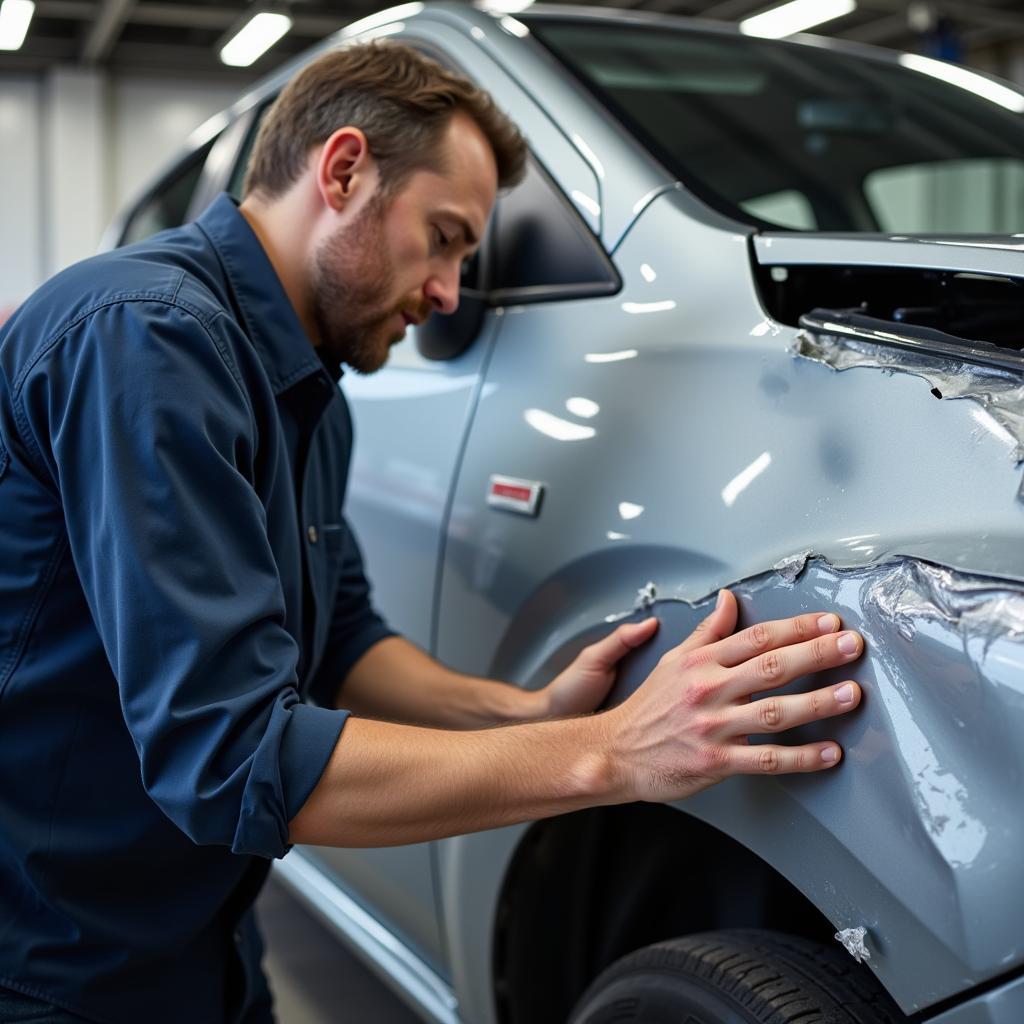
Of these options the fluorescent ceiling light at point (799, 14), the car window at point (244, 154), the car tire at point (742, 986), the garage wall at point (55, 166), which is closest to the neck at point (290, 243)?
the car tire at point (742, 986)

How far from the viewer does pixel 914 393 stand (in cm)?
95

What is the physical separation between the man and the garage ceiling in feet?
28.6

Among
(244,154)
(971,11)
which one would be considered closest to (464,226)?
(244,154)

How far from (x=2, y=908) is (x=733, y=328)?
87 centimetres

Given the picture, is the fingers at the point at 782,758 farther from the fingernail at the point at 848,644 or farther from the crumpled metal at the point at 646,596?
the crumpled metal at the point at 646,596

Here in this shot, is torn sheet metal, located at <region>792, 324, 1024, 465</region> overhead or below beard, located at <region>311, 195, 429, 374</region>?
overhead

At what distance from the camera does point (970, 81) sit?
209cm

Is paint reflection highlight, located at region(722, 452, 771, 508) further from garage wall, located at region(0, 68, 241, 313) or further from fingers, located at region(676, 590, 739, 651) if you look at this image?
garage wall, located at region(0, 68, 241, 313)

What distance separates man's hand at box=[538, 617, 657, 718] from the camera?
1127 mm

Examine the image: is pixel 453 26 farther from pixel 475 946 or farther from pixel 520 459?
pixel 475 946

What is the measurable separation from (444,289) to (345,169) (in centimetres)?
17

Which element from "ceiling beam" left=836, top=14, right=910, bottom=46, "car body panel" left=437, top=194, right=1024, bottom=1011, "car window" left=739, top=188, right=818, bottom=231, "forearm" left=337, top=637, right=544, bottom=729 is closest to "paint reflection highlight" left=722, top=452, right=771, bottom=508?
"car body panel" left=437, top=194, right=1024, bottom=1011

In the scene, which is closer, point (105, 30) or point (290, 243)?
point (290, 243)

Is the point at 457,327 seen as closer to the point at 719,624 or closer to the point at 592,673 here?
the point at 592,673
